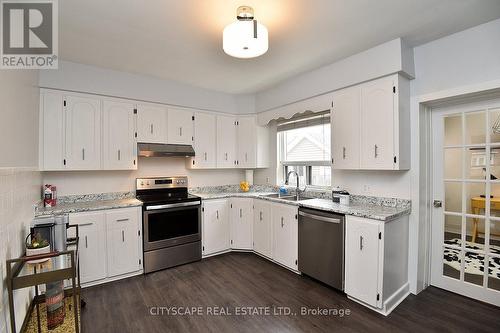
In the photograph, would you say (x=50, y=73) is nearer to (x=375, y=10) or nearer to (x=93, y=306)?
(x=93, y=306)

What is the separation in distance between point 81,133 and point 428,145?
406 centimetres

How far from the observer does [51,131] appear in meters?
2.64

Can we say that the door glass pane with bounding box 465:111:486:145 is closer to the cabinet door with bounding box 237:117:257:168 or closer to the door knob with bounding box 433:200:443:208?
the door knob with bounding box 433:200:443:208

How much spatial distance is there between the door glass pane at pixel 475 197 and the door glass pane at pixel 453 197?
6 centimetres

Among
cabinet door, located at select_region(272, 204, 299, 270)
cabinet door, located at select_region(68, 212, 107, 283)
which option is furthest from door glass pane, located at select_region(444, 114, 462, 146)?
cabinet door, located at select_region(68, 212, 107, 283)

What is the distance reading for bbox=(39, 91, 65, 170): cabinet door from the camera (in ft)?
8.51

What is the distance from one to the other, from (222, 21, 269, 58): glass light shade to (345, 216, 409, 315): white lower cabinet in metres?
1.82

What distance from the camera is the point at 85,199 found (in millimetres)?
3021

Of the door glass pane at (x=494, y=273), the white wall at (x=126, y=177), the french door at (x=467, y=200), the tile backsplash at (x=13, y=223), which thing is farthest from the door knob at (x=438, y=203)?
the tile backsplash at (x=13, y=223)

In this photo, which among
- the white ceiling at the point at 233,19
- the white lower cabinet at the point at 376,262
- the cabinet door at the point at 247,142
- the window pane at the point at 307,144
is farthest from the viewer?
the cabinet door at the point at 247,142

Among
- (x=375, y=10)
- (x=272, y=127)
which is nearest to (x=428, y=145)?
(x=375, y=10)

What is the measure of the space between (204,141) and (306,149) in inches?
65.5

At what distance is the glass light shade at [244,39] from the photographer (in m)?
1.67

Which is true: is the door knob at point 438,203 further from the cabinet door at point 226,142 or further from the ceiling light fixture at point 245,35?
the cabinet door at point 226,142
